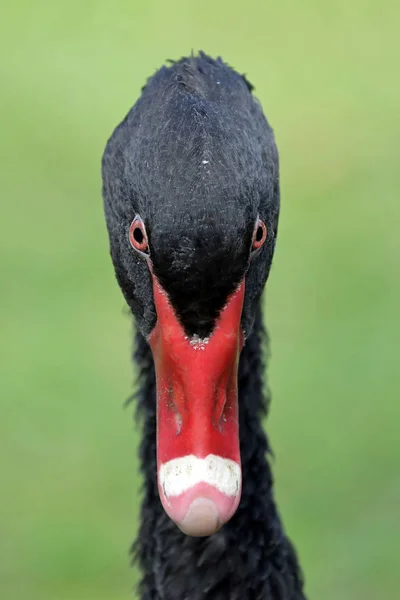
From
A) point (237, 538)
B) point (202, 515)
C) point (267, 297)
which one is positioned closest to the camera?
point (202, 515)

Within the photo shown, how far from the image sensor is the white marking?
1883mm

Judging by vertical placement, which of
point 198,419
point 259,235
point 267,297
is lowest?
point 198,419

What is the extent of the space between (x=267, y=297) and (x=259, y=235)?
3.43 metres

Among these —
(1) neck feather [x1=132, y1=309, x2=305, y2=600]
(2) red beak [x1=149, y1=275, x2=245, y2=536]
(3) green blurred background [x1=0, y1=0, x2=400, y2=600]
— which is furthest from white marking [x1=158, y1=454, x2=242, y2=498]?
(3) green blurred background [x1=0, y1=0, x2=400, y2=600]

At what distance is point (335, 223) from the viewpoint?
6145 millimetres

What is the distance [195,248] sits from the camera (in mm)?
1929

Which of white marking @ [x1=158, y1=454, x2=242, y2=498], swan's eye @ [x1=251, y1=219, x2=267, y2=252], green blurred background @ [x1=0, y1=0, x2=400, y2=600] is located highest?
green blurred background @ [x1=0, y1=0, x2=400, y2=600]

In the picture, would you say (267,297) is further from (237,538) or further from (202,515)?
(202,515)

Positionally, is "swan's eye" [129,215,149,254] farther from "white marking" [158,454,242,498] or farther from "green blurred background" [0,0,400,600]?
"green blurred background" [0,0,400,600]

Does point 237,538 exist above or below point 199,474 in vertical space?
above

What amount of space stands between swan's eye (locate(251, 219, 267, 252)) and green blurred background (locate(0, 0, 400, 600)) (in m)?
2.31

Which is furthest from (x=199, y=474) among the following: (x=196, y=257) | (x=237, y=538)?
(x=237, y=538)

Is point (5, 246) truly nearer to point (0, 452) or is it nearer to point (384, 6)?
point (0, 452)

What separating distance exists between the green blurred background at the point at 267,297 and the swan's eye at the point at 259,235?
231cm
